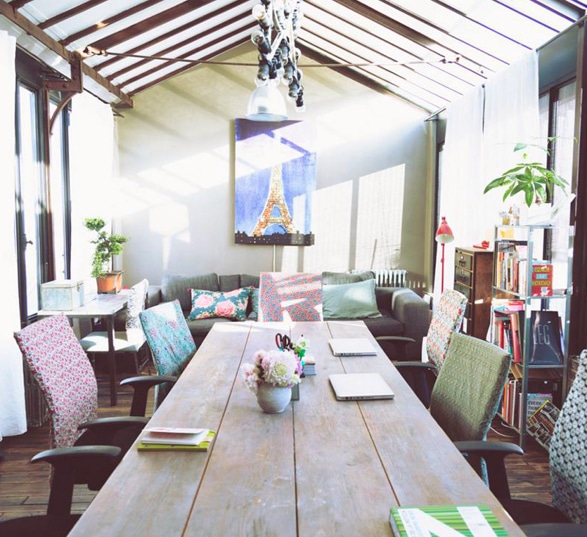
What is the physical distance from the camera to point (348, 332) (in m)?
3.58

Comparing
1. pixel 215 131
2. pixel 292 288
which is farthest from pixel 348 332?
pixel 215 131

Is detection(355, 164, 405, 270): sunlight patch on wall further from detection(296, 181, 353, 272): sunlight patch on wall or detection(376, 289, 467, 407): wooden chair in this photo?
detection(376, 289, 467, 407): wooden chair

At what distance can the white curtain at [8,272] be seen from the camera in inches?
145

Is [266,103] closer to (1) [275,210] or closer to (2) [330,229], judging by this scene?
(1) [275,210]

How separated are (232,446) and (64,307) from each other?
3.20 metres

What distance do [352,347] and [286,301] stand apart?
1.45m

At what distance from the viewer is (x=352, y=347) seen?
10.1ft

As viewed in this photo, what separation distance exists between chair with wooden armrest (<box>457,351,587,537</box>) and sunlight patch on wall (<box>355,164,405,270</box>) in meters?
5.14

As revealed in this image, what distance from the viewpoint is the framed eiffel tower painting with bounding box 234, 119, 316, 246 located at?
6.79 m

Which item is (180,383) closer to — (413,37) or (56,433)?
(56,433)

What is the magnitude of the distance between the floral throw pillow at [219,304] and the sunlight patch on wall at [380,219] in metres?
1.80

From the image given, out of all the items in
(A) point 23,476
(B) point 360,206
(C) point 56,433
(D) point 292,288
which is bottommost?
(A) point 23,476

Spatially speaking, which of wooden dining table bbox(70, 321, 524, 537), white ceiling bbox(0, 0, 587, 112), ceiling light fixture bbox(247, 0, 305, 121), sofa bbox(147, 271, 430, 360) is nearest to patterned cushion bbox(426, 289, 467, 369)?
wooden dining table bbox(70, 321, 524, 537)

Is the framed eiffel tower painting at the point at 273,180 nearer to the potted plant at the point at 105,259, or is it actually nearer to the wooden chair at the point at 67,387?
the potted plant at the point at 105,259
